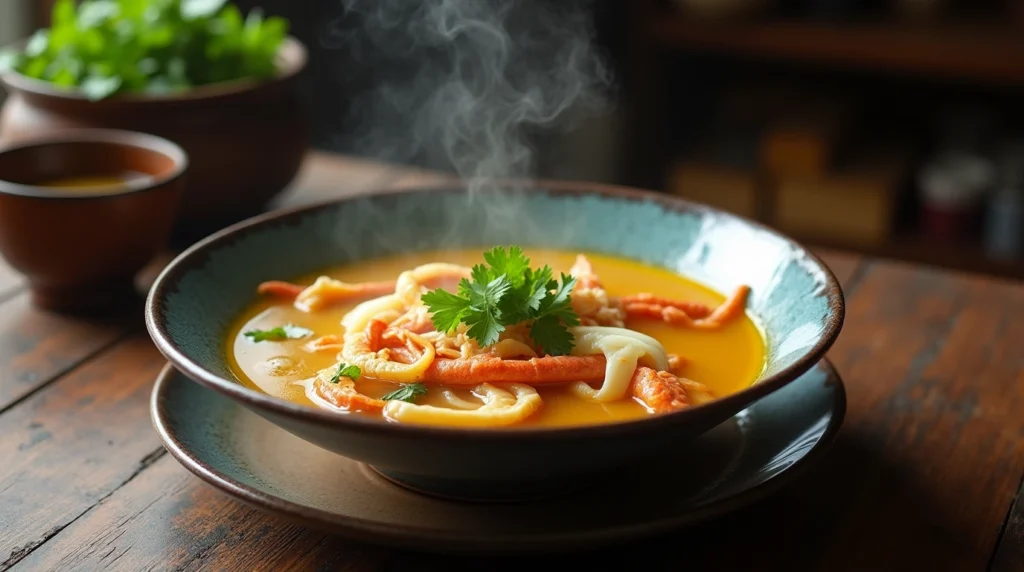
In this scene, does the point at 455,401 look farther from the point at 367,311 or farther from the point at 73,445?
the point at 73,445

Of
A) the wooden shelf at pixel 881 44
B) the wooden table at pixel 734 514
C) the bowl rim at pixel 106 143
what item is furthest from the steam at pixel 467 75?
the wooden table at pixel 734 514

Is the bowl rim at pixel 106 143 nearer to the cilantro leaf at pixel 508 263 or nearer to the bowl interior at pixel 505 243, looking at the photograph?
the bowl interior at pixel 505 243

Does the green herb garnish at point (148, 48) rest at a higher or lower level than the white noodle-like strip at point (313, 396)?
higher

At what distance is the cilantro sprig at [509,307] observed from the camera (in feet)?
4.63

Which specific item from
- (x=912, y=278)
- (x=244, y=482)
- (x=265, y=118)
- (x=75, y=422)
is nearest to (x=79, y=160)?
(x=265, y=118)

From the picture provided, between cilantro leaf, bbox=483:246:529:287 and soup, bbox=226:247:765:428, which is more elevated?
cilantro leaf, bbox=483:246:529:287

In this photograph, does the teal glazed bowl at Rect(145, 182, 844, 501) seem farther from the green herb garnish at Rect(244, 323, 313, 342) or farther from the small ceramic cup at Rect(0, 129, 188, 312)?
the small ceramic cup at Rect(0, 129, 188, 312)

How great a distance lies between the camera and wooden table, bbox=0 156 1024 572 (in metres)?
1.27

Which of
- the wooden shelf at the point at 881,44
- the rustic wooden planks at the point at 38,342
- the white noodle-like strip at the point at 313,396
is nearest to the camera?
the white noodle-like strip at the point at 313,396

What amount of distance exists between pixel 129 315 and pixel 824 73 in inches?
115

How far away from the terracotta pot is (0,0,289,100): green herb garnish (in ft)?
0.23

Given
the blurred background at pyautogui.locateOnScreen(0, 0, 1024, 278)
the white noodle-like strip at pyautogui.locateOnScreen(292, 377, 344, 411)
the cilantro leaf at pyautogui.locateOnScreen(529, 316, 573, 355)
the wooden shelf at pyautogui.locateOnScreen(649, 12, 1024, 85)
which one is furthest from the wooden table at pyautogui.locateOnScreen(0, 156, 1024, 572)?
the blurred background at pyautogui.locateOnScreen(0, 0, 1024, 278)

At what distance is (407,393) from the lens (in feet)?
4.46

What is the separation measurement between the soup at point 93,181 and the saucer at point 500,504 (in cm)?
70
